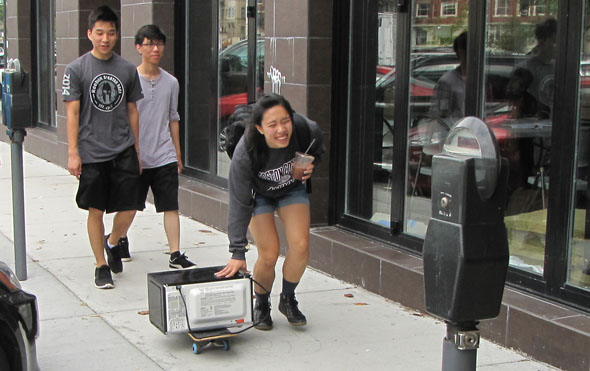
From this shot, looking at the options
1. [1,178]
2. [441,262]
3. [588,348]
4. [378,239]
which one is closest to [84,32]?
[1,178]

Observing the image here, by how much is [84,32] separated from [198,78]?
2842mm

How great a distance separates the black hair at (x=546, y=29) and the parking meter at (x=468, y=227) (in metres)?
2.52

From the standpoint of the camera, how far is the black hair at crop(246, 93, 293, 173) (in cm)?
502

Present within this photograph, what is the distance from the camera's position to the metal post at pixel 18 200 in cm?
650

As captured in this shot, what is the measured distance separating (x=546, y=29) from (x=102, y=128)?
10.2 ft

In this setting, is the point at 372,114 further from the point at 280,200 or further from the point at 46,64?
the point at 46,64

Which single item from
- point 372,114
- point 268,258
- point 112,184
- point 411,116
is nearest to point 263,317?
point 268,258

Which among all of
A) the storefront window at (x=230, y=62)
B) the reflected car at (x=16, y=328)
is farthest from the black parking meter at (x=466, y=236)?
the storefront window at (x=230, y=62)

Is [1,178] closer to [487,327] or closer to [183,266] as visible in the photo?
[183,266]

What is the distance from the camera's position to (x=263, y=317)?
5559 millimetres

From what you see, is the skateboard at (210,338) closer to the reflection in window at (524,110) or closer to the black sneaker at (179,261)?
the black sneaker at (179,261)

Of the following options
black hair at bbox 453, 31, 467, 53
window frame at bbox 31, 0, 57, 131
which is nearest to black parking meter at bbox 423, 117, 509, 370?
black hair at bbox 453, 31, 467, 53

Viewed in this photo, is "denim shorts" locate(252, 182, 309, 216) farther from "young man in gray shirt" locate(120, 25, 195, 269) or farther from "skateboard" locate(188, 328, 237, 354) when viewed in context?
"young man in gray shirt" locate(120, 25, 195, 269)

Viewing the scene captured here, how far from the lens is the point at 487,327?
5414mm
